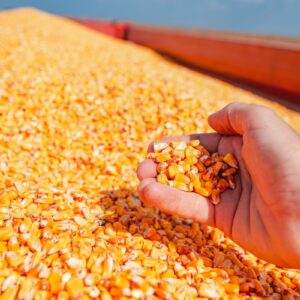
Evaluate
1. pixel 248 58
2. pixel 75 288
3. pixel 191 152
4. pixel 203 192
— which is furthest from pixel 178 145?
pixel 248 58

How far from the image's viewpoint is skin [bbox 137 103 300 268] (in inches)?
57.4

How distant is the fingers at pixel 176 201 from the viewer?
1.62 meters

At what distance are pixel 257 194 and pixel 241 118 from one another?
0.38 metres

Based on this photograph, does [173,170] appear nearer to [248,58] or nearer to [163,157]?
[163,157]

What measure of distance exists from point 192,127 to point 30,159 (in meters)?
1.44

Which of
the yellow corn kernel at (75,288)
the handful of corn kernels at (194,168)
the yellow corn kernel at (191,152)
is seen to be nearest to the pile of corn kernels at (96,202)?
the yellow corn kernel at (75,288)

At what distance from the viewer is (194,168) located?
188 centimetres

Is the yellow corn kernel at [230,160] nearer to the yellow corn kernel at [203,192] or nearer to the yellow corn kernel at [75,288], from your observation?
the yellow corn kernel at [203,192]

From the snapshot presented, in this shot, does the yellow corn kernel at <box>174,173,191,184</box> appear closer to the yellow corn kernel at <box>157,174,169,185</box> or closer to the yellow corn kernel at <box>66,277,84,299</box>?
the yellow corn kernel at <box>157,174,169,185</box>

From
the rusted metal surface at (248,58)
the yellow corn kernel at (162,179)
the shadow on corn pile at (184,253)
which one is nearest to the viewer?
the shadow on corn pile at (184,253)

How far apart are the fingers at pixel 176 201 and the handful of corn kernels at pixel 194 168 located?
51 mm

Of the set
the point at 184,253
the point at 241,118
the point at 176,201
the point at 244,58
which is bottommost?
the point at 184,253

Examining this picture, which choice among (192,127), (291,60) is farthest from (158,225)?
(291,60)

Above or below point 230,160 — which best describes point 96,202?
below
